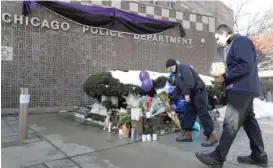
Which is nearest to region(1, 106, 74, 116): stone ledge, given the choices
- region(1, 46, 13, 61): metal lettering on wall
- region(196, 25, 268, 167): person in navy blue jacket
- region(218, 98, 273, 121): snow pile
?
region(1, 46, 13, 61): metal lettering on wall

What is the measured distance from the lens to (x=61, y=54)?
8.50m

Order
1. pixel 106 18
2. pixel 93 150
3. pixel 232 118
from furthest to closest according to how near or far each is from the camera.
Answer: pixel 106 18, pixel 93 150, pixel 232 118

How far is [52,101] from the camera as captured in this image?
8398 mm

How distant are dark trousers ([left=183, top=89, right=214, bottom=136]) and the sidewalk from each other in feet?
1.03

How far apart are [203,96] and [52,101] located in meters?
4.71

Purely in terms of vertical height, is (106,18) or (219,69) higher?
(106,18)

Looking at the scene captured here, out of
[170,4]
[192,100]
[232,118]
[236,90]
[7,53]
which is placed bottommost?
[232,118]

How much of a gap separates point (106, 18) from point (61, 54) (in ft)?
5.52

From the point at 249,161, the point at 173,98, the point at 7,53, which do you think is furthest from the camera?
the point at 7,53

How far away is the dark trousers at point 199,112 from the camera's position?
4984mm

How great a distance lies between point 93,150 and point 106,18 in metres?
5.27

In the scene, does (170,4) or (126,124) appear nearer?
(126,124)

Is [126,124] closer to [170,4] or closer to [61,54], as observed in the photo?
[61,54]

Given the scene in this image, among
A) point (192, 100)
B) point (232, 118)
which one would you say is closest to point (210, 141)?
point (192, 100)
